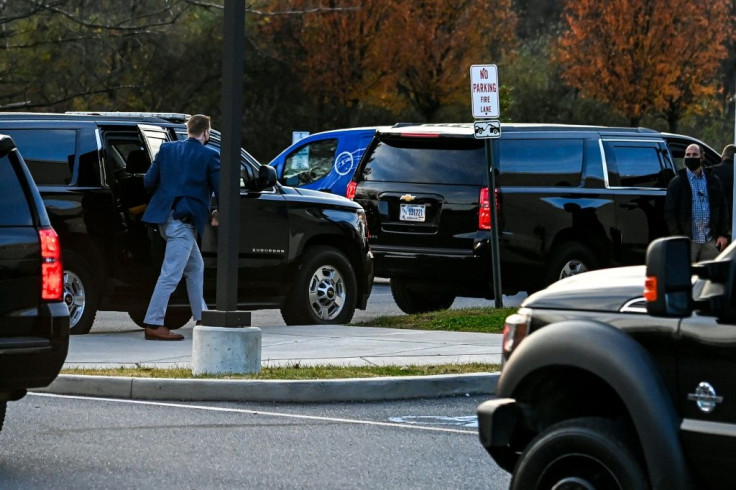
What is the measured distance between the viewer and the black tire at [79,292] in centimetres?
1416

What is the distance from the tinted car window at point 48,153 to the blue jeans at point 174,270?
1.16 metres

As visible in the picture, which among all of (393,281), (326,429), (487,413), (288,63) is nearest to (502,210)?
(393,281)

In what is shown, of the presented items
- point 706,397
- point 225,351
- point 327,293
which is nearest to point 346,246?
point 327,293

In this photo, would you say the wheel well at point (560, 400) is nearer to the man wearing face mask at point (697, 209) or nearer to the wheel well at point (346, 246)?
the wheel well at point (346, 246)

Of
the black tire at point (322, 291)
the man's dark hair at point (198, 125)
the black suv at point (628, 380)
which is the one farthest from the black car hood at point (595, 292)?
the black tire at point (322, 291)

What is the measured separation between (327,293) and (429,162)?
192cm

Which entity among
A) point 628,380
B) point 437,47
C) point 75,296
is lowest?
point 628,380

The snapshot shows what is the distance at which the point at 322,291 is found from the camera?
15938 millimetres

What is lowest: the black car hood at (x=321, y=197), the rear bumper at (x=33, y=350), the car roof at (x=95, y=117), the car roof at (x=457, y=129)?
the rear bumper at (x=33, y=350)

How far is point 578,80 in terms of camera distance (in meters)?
43.4

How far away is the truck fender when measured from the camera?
17.7 feet

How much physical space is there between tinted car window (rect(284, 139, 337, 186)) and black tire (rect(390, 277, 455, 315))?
518 centimetres

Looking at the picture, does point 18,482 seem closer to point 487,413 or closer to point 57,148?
point 487,413

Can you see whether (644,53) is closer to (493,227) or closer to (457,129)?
(457,129)
